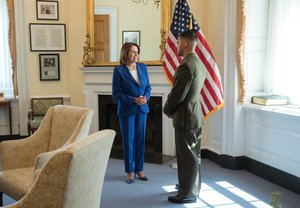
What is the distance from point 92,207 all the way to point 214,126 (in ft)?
10.4

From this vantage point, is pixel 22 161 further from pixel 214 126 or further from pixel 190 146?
pixel 214 126

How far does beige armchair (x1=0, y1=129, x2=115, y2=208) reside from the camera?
187 centimetres

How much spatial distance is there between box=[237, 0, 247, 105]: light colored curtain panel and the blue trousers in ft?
4.22

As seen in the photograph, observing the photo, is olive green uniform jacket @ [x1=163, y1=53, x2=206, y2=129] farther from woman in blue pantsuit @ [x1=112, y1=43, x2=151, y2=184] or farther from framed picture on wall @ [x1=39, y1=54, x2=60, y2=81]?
framed picture on wall @ [x1=39, y1=54, x2=60, y2=81]

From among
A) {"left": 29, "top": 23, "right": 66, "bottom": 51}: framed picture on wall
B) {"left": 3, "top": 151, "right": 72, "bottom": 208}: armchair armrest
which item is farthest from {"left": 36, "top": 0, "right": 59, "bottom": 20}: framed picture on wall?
{"left": 3, "top": 151, "right": 72, "bottom": 208}: armchair armrest

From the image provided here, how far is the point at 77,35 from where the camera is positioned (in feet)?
19.9

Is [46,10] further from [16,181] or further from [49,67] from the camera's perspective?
[16,181]

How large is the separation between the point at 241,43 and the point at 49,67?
10.6ft

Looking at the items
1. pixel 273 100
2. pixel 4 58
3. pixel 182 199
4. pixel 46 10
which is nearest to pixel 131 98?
pixel 182 199

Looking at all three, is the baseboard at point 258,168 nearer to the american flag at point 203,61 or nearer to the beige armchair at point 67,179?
the american flag at point 203,61

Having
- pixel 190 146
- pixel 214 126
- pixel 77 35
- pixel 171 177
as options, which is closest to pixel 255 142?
pixel 214 126

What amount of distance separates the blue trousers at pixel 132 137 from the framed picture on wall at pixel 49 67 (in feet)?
8.38

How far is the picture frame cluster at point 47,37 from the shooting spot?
6.11 meters

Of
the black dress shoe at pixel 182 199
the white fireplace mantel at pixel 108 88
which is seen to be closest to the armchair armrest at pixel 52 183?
the black dress shoe at pixel 182 199
